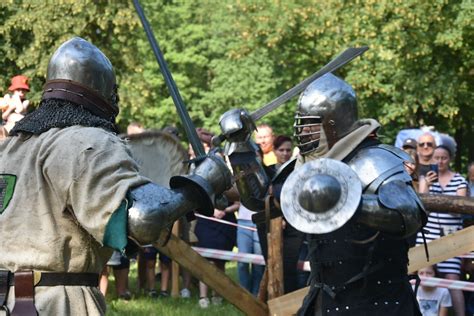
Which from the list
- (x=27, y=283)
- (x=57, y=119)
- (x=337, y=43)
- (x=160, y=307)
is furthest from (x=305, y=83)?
(x=337, y=43)

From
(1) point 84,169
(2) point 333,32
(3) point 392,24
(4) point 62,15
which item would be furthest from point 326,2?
(1) point 84,169

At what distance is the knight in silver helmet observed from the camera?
3113 mm

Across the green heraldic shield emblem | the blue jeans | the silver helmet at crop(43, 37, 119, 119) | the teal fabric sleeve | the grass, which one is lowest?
the grass

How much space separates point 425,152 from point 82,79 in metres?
4.66

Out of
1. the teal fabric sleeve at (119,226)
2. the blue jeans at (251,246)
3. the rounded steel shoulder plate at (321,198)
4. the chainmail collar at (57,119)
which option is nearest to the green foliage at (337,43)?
the blue jeans at (251,246)

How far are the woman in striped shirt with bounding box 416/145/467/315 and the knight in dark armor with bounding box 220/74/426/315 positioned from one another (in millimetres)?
2621

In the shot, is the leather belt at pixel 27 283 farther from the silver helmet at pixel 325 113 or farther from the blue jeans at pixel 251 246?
the blue jeans at pixel 251 246

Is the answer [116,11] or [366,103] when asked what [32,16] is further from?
[366,103]

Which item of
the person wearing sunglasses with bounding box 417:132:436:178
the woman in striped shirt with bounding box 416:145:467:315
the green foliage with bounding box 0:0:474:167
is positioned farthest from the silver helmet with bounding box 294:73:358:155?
the green foliage with bounding box 0:0:474:167

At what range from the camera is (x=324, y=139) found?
176 inches

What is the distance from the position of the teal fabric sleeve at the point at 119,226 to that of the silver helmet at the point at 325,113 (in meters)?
1.62

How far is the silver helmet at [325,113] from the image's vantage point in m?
4.46

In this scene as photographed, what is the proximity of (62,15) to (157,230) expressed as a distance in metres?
16.1

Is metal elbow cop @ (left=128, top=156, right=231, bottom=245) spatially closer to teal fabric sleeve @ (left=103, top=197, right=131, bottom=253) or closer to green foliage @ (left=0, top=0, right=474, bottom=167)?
teal fabric sleeve @ (left=103, top=197, right=131, bottom=253)
